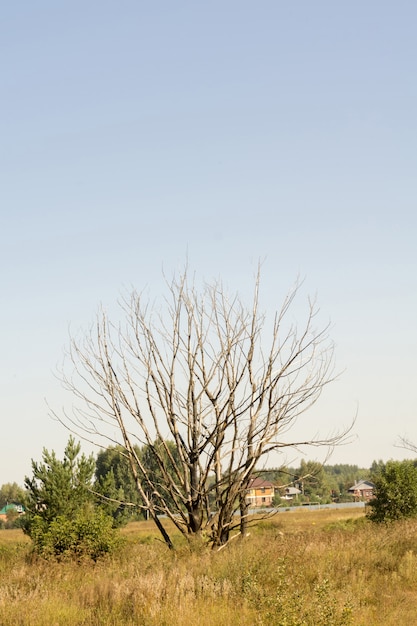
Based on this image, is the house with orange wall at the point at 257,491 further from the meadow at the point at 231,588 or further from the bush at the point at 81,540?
the bush at the point at 81,540

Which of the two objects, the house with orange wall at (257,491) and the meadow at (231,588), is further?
the house with orange wall at (257,491)

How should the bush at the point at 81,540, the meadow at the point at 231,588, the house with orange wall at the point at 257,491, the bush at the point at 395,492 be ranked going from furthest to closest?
the bush at the point at 395,492 < the bush at the point at 81,540 < the house with orange wall at the point at 257,491 < the meadow at the point at 231,588

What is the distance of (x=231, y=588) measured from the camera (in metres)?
8.73

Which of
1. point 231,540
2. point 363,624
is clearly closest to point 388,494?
point 231,540

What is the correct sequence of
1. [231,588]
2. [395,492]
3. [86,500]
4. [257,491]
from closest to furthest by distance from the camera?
[231,588] → [86,500] → [395,492] → [257,491]

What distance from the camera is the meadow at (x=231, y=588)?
24.7 feet

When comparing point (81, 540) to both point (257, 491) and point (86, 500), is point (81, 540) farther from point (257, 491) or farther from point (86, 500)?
point (257, 491)

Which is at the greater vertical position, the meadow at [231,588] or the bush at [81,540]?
the bush at [81,540]

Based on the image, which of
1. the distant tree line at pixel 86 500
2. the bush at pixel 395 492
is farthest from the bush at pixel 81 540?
the bush at pixel 395 492

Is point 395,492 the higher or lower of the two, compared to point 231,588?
higher

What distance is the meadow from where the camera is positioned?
752 cm

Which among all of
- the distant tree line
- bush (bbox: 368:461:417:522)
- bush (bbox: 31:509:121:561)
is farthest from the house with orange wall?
bush (bbox: 368:461:417:522)

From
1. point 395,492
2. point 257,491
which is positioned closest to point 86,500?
point 395,492

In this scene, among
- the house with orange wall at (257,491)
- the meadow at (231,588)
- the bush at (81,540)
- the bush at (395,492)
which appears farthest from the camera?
the bush at (395,492)
